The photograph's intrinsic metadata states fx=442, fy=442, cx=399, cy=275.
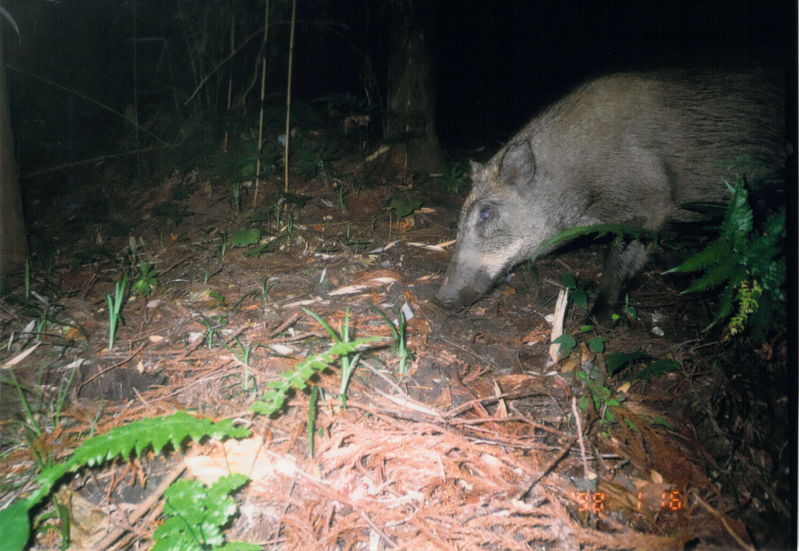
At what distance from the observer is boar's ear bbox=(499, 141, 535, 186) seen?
365 cm

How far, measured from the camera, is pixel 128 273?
3.33 m

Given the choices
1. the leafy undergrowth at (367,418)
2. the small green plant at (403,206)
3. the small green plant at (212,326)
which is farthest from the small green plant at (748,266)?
the small green plant at (403,206)

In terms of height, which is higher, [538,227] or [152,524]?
[538,227]

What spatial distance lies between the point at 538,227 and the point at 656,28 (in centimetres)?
585

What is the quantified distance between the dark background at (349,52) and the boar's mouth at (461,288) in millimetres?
2115

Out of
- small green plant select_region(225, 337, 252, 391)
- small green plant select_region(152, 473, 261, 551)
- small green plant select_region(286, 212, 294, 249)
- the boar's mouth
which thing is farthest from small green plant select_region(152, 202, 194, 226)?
small green plant select_region(152, 473, 261, 551)

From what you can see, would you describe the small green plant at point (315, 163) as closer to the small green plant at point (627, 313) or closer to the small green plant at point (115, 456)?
the small green plant at point (627, 313)

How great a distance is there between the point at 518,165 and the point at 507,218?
452 millimetres

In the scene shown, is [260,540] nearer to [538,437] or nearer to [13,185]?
[538,437]

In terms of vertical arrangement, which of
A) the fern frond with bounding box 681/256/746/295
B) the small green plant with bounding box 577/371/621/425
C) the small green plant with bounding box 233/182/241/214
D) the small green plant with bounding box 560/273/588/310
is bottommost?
the small green plant with bounding box 577/371/621/425

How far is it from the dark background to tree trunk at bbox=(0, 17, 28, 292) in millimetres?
440

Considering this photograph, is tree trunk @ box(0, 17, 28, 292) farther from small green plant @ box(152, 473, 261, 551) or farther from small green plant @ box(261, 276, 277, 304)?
small green plant @ box(152, 473, 261, 551)

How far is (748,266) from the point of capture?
1.73 metres

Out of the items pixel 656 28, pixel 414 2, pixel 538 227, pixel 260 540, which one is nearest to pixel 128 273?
pixel 260 540
